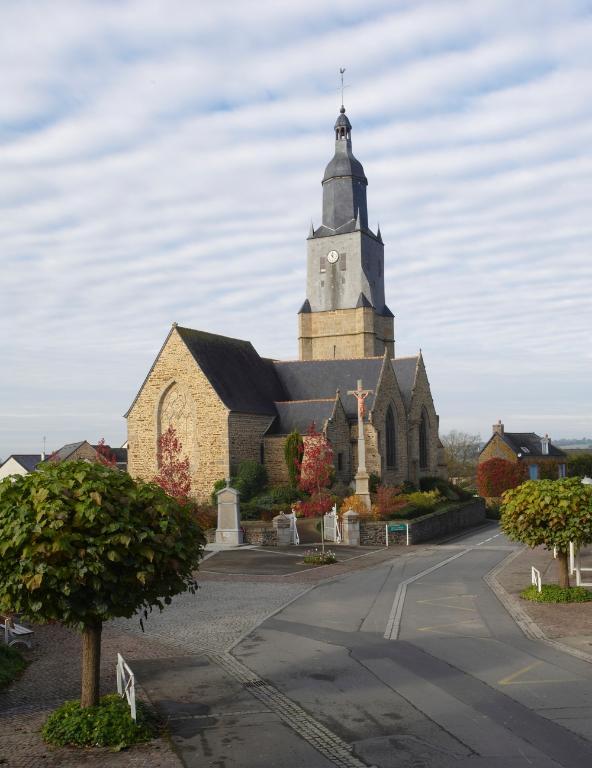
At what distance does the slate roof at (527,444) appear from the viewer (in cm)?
7000

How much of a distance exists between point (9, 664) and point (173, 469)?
80.5 feet

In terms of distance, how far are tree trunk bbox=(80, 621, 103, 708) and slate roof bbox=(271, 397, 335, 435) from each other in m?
33.5

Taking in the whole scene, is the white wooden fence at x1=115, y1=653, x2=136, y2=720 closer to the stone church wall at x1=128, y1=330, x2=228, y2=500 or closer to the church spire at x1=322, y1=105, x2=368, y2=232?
the stone church wall at x1=128, y1=330, x2=228, y2=500

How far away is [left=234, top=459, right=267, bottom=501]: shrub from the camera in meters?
40.0

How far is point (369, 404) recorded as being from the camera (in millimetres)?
45156

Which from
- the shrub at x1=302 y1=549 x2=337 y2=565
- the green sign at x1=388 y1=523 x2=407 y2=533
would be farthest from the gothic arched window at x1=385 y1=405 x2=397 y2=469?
the shrub at x1=302 y1=549 x2=337 y2=565

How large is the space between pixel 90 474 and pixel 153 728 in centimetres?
307

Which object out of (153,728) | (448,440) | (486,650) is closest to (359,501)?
(486,650)

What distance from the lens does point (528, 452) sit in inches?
2798

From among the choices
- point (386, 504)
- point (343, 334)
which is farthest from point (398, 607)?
point (343, 334)

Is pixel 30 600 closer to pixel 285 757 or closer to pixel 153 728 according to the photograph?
pixel 153 728

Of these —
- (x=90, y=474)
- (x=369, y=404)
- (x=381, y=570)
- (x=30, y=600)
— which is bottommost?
(x=381, y=570)

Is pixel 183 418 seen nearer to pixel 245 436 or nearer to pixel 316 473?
pixel 245 436

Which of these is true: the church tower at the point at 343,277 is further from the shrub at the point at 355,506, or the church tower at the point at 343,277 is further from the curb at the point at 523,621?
the curb at the point at 523,621
